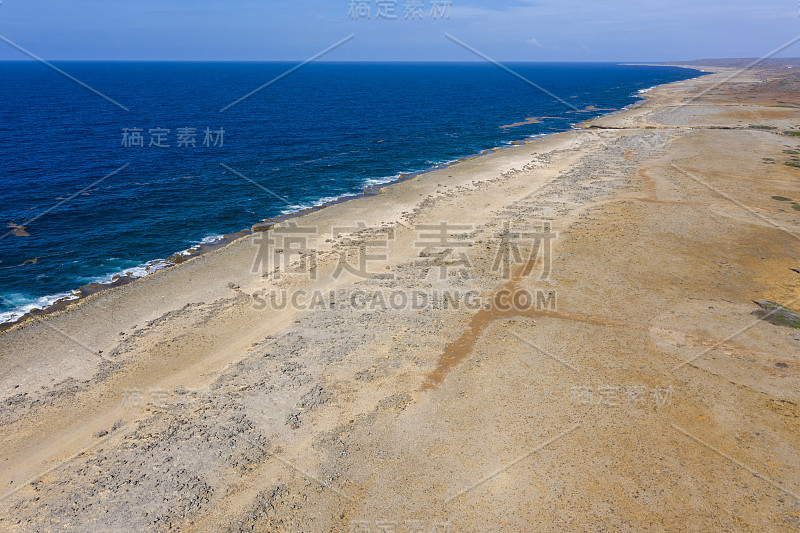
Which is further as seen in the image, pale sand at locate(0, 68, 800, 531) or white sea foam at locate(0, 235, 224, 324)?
white sea foam at locate(0, 235, 224, 324)

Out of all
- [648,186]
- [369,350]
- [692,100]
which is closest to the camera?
[369,350]

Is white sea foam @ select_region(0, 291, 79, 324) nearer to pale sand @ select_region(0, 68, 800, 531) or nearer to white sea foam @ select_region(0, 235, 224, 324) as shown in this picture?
white sea foam @ select_region(0, 235, 224, 324)

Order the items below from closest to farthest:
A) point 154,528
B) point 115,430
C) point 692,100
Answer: point 154,528 → point 115,430 → point 692,100

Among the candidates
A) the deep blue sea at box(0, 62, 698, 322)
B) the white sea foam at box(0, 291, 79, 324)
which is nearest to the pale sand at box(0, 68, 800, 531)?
the white sea foam at box(0, 291, 79, 324)

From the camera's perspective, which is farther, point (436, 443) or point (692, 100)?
point (692, 100)

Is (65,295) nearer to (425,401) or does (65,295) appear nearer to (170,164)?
(425,401)

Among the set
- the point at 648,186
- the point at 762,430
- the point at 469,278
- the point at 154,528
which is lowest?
the point at 154,528

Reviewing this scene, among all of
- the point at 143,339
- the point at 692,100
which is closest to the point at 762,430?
the point at 143,339

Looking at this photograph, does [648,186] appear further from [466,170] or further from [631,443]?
[631,443]
